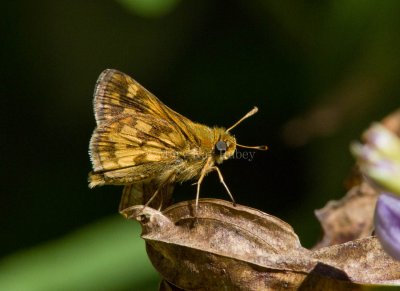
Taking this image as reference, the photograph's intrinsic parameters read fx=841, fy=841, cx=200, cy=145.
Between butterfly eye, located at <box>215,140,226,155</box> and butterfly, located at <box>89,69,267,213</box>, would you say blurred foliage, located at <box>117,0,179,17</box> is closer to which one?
butterfly, located at <box>89,69,267,213</box>

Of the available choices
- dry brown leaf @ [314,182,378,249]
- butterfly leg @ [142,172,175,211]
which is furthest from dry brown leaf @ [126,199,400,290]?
dry brown leaf @ [314,182,378,249]

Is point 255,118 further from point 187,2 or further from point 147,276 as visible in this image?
point 147,276

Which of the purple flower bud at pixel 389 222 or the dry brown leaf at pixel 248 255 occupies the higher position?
the dry brown leaf at pixel 248 255

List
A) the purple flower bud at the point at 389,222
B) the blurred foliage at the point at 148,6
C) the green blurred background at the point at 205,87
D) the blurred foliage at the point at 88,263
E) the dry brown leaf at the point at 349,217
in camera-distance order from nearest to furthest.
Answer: the purple flower bud at the point at 389,222, the dry brown leaf at the point at 349,217, the blurred foliage at the point at 88,263, the blurred foliage at the point at 148,6, the green blurred background at the point at 205,87

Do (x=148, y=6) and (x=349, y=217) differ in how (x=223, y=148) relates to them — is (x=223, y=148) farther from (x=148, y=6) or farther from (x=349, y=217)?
(x=148, y=6)

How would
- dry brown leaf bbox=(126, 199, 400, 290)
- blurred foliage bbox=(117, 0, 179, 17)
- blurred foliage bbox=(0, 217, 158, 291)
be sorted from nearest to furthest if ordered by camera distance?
dry brown leaf bbox=(126, 199, 400, 290)
blurred foliage bbox=(0, 217, 158, 291)
blurred foliage bbox=(117, 0, 179, 17)

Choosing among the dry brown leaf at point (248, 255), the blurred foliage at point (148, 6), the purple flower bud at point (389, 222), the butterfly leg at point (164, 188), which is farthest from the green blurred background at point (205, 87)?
the purple flower bud at point (389, 222)

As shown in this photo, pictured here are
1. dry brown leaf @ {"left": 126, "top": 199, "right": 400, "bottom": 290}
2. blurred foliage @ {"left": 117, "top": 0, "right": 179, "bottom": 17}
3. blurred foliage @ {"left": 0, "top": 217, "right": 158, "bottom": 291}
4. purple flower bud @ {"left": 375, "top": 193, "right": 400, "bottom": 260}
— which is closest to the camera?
purple flower bud @ {"left": 375, "top": 193, "right": 400, "bottom": 260}

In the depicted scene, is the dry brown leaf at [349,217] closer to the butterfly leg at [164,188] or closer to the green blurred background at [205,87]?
the butterfly leg at [164,188]
